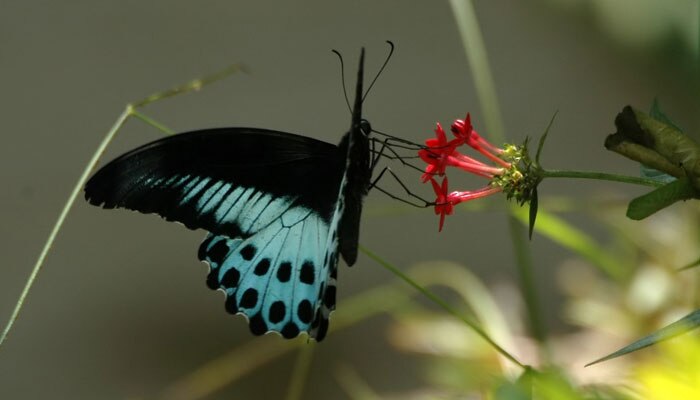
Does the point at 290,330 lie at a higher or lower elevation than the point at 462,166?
lower

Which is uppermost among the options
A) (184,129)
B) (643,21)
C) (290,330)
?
(643,21)

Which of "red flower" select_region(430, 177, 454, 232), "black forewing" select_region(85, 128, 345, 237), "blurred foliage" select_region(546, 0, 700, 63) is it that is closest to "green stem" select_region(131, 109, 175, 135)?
"black forewing" select_region(85, 128, 345, 237)

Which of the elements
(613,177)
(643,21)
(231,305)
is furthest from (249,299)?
(643,21)

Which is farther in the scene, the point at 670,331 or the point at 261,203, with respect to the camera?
the point at 261,203

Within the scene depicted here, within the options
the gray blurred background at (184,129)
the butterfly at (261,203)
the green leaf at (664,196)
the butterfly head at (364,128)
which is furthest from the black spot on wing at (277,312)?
the gray blurred background at (184,129)

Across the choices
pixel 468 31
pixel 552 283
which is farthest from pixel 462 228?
pixel 468 31

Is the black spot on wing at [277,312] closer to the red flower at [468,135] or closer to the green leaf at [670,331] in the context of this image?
the red flower at [468,135]

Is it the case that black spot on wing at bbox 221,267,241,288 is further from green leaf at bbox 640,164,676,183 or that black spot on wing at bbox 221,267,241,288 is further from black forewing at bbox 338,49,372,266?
green leaf at bbox 640,164,676,183

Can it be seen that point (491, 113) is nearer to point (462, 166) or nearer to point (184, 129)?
point (462, 166)
